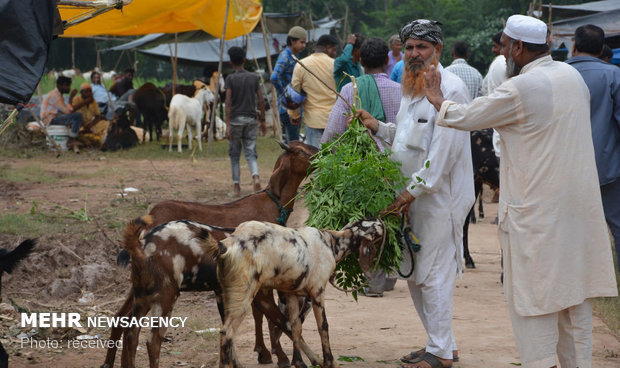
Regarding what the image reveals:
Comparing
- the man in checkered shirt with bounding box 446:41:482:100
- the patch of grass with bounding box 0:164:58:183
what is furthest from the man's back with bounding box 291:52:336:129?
the patch of grass with bounding box 0:164:58:183

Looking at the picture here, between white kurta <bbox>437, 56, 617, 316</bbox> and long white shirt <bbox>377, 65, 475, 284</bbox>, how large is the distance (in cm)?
59

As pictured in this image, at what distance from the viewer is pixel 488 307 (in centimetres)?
686

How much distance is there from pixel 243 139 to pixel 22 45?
6.42 metres

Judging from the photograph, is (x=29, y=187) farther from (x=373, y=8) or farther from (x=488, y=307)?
(x=373, y=8)

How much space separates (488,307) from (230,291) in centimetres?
336

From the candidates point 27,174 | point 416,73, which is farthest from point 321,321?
point 27,174

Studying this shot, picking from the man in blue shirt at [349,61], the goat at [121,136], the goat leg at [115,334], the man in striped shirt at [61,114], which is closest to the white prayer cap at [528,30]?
the goat leg at [115,334]

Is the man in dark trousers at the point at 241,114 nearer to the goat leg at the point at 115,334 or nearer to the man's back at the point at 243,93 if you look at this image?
the man's back at the point at 243,93

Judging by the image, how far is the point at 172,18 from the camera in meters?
14.8

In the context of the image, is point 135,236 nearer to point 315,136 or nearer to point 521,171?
point 521,171

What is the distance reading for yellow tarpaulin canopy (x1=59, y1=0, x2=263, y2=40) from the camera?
12.6 m

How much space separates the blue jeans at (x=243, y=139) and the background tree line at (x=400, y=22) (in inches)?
451

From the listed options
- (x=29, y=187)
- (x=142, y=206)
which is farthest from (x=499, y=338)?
(x=29, y=187)

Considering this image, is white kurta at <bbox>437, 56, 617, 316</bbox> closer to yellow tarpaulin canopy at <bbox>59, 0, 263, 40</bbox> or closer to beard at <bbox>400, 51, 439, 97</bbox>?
beard at <bbox>400, 51, 439, 97</bbox>
